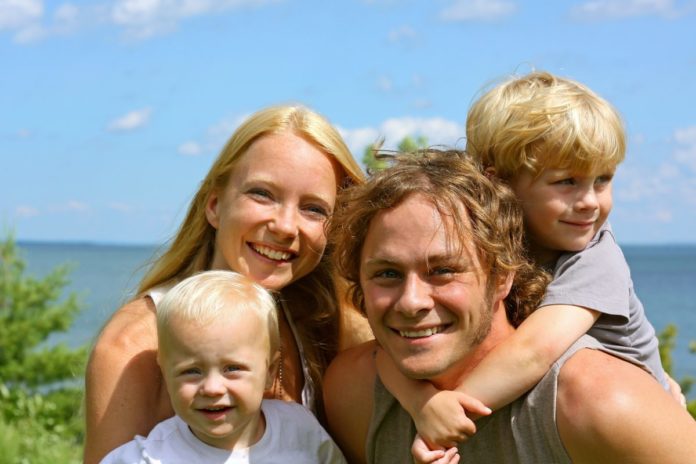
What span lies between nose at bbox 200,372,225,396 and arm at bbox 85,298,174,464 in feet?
1.72

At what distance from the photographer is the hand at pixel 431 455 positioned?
3594 millimetres

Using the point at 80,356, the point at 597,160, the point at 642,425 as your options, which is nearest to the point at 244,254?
the point at 597,160

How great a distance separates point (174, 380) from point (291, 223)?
2.71 ft

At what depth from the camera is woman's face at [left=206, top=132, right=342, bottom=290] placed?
4.23 metres

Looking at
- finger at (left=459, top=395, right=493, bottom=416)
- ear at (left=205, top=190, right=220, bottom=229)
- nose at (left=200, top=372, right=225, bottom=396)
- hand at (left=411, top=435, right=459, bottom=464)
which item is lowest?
hand at (left=411, top=435, right=459, bottom=464)

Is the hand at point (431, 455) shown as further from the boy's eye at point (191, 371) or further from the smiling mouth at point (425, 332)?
the boy's eye at point (191, 371)

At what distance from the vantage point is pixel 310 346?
15.5 feet

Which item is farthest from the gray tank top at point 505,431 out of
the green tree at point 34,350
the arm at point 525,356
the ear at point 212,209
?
the green tree at point 34,350

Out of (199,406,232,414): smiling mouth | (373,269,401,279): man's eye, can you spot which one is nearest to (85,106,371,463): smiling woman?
(199,406,232,414): smiling mouth

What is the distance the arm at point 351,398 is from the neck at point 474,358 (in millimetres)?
→ 340

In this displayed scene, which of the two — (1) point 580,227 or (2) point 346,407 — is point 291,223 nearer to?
(2) point 346,407

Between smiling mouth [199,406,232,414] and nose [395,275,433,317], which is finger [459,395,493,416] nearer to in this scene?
nose [395,275,433,317]

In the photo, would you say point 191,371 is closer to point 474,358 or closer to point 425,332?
point 425,332

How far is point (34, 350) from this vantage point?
13.6m
